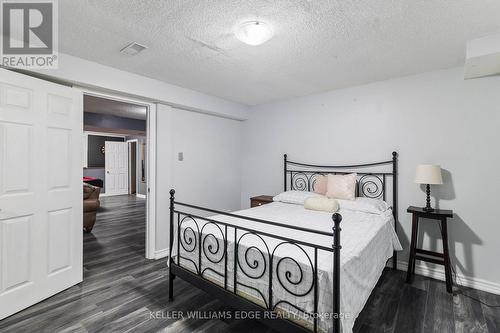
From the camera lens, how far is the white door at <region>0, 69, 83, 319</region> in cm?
213

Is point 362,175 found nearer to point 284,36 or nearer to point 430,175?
point 430,175

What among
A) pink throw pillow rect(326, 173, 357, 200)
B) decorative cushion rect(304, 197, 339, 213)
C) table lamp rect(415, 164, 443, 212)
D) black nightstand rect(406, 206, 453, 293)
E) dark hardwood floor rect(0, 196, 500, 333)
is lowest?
dark hardwood floor rect(0, 196, 500, 333)

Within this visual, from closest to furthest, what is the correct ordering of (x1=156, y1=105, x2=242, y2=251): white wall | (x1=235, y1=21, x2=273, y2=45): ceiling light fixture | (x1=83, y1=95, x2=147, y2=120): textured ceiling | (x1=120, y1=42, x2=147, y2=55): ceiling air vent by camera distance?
(x1=235, y1=21, x2=273, y2=45): ceiling light fixture
(x1=120, y1=42, x2=147, y2=55): ceiling air vent
(x1=156, y1=105, x2=242, y2=251): white wall
(x1=83, y1=95, x2=147, y2=120): textured ceiling

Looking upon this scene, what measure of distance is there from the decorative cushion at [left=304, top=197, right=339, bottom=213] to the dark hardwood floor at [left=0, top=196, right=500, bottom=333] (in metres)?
0.97

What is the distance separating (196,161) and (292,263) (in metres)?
2.89

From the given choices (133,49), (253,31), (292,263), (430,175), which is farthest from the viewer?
(430,175)

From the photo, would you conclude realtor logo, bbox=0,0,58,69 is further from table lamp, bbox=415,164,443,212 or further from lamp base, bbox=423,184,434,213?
lamp base, bbox=423,184,434,213

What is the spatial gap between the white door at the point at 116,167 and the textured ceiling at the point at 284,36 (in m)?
7.05

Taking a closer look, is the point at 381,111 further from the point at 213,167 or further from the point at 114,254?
the point at 114,254

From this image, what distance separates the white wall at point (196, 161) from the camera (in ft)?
11.6

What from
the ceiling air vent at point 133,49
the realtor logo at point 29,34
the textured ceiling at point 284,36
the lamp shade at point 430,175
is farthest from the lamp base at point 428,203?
the realtor logo at point 29,34

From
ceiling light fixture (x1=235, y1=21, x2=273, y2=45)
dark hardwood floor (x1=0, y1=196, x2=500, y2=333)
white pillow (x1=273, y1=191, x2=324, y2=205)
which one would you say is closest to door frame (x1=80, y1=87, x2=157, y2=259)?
dark hardwood floor (x1=0, y1=196, x2=500, y2=333)

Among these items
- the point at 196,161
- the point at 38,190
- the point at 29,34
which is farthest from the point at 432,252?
the point at 29,34

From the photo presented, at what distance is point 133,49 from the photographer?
2.39m
